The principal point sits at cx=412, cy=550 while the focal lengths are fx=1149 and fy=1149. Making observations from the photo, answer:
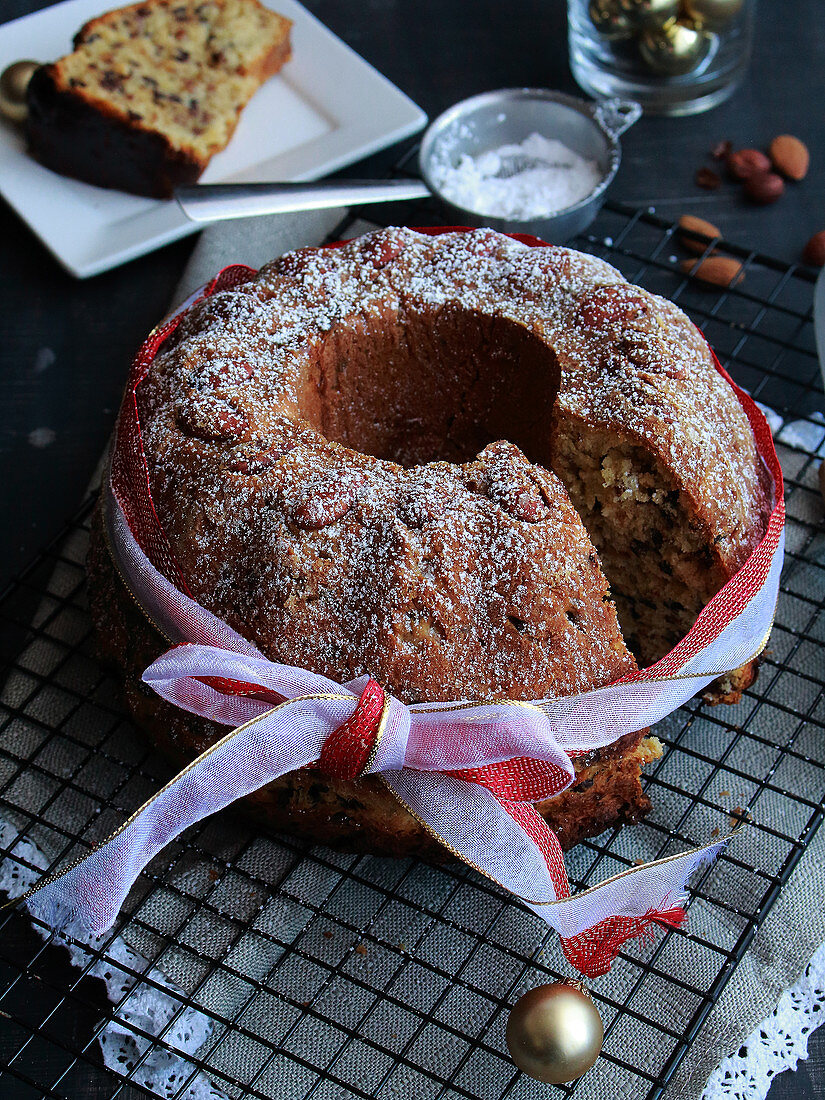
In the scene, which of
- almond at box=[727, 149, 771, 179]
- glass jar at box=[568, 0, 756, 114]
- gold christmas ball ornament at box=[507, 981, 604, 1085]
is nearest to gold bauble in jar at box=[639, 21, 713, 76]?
glass jar at box=[568, 0, 756, 114]

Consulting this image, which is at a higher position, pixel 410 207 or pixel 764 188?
pixel 410 207

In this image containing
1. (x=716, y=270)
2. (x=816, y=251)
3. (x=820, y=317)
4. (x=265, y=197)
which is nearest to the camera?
(x=820, y=317)

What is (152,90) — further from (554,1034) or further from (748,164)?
(554,1034)

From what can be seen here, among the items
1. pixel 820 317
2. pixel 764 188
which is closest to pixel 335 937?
pixel 820 317

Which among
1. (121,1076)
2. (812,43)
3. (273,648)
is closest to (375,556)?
(273,648)

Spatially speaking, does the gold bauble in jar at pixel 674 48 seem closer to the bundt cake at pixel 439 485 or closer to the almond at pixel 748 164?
the almond at pixel 748 164

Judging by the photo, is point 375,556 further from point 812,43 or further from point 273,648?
point 812,43
